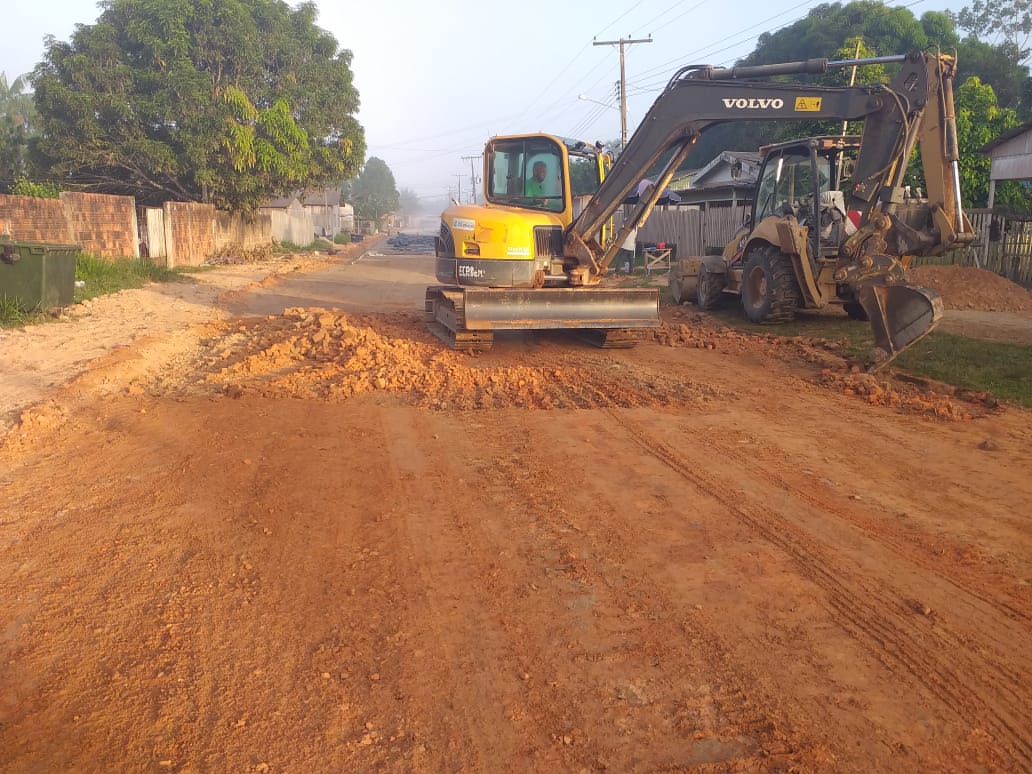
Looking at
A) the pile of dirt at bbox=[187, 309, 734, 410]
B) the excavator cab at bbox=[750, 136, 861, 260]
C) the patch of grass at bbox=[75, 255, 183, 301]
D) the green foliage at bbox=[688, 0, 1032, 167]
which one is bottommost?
the pile of dirt at bbox=[187, 309, 734, 410]

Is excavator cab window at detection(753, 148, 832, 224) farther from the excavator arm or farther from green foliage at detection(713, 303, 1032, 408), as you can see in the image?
the excavator arm

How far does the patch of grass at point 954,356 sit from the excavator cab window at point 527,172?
3981 mm

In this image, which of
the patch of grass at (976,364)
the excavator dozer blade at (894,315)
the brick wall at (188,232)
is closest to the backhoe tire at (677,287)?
the patch of grass at (976,364)

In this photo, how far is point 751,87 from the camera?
9445 mm

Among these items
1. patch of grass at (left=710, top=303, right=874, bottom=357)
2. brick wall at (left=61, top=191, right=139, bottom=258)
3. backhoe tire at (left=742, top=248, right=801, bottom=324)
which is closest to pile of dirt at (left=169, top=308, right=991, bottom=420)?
patch of grass at (left=710, top=303, right=874, bottom=357)

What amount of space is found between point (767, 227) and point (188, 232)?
19281 mm

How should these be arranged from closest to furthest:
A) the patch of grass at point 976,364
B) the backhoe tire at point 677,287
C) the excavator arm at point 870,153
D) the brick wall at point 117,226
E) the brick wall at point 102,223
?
the patch of grass at point 976,364
the excavator arm at point 870,153
the backhoe tire at point 677,287
the brick wall at point 117,226
the brick wall at point 102,223

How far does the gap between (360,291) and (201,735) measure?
1739cm

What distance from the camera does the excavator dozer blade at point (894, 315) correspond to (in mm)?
8195

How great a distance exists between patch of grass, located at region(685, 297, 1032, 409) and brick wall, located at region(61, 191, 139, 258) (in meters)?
14.8

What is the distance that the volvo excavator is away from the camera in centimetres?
888

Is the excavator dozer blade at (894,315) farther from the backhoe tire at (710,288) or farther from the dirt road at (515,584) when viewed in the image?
the backhoe tire at (710,288)

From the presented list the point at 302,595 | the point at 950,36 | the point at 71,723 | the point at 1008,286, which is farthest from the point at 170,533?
the point at 950,36

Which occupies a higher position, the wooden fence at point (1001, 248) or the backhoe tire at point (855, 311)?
the wooden fence at point (1001, 248)
